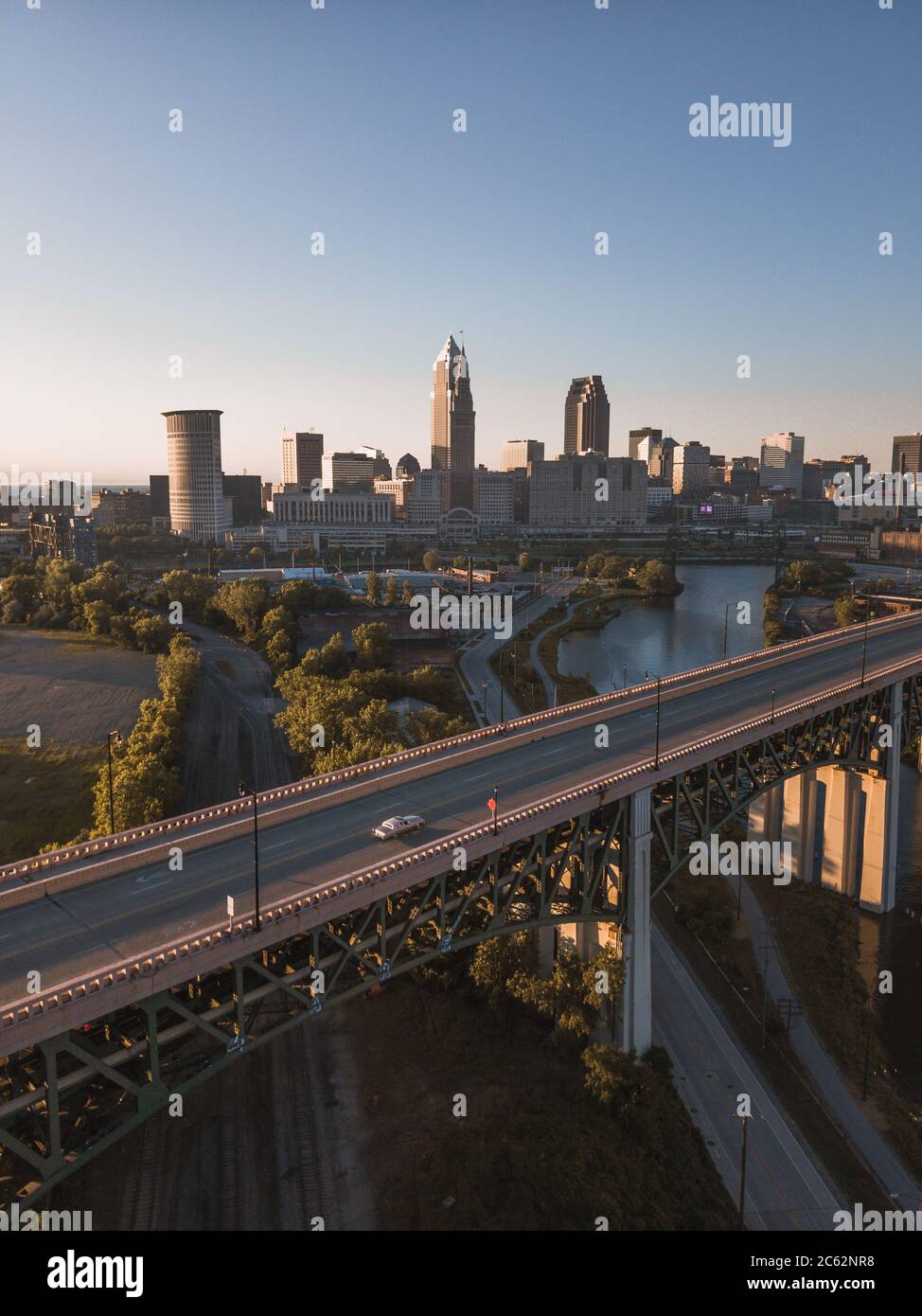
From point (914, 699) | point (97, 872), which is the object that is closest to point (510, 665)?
point (914, 699)

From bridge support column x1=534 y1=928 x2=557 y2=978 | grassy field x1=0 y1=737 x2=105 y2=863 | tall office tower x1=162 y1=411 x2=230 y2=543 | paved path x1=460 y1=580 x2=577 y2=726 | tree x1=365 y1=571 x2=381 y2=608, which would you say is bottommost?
bridge support column x1=534 y1=928 x2=557 y2=978

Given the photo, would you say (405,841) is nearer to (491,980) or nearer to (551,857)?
(551,857)

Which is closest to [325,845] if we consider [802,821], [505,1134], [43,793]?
[505,1134]

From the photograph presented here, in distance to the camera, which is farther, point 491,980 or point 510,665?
point 510,665

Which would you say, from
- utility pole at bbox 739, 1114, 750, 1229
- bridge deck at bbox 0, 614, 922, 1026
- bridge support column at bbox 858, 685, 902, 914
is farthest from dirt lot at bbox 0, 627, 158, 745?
bridge support column at bbox 858, 685, 902, 914

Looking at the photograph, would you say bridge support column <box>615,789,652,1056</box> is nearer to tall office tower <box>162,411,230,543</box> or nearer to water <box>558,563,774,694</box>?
water <box>558,563,774,694</box>

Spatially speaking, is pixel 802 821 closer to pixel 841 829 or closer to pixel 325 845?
pixel 841 829
